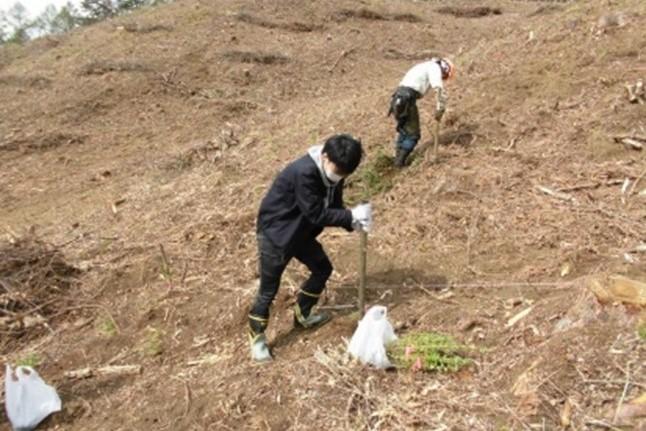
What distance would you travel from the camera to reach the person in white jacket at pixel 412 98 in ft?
20.2

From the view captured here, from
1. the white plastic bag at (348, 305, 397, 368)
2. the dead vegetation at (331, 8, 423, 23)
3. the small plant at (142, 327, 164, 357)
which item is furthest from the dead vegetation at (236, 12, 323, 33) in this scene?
the white plastic bag at (348, 305, 397, 368)

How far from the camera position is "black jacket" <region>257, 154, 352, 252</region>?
354 cm

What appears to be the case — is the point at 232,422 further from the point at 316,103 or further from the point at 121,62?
the point at 121,62

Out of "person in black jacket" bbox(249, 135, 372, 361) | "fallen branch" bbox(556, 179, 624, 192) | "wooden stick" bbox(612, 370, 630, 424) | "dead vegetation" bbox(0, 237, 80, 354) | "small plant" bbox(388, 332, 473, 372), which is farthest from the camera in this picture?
"fallen branch" bbox(556, 179, 624, 192)

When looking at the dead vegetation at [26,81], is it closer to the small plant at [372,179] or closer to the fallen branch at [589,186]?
the small plant at [372,179]

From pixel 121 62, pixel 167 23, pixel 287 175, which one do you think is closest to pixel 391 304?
pixel 287 175

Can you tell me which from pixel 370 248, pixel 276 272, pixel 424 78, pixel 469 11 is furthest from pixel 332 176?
pixel 469 11

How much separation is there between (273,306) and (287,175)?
4.16 ft

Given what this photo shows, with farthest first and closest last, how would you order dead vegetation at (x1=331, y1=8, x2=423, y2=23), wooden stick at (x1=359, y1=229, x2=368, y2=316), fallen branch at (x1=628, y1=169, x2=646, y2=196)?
dead vegetation at (x1=331, y1=8, x2=423, y2=23), fallen branch at (x1=628, y1=169, x2=646, y2=196), wooden stick at (x1=359, y1=229, x2=368, y2=316)

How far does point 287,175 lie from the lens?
364 cm

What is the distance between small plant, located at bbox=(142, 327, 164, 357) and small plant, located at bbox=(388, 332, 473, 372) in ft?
5.60

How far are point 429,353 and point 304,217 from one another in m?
1.02

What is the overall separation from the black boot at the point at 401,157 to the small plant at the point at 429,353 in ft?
10.2

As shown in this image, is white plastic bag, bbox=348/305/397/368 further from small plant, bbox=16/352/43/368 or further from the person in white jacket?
the person in white jacket
